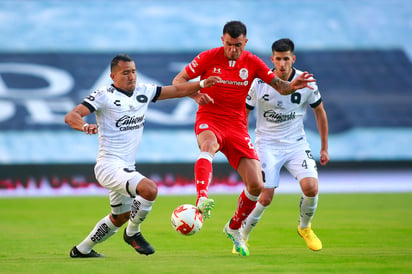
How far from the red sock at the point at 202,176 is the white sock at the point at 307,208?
5.30 ft

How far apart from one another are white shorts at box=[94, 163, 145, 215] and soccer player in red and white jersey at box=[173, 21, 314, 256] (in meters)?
1.08

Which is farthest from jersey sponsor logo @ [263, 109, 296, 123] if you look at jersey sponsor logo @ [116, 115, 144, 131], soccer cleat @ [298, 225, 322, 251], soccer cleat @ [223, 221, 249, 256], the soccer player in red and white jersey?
jersey sponsor logo @ [116, 115, 144, 131]

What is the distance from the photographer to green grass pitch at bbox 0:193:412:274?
7.73 m

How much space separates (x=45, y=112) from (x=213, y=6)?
23.3 feet

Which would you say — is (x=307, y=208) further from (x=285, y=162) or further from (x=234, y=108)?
(x=234, y=108)

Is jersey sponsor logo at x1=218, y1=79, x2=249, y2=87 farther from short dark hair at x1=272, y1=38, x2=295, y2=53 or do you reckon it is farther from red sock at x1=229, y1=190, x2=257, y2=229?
red sock at x1=229, y1=190, x2=257, y2=229

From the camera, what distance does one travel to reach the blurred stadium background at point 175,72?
20125mm

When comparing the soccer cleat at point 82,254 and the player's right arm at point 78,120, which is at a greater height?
the player's right arm at point 78,120

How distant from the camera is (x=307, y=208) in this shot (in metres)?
9.80

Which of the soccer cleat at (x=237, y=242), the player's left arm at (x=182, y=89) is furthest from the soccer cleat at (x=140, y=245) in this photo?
the player's left arm at (x=182, y=89)

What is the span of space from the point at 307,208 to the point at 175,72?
12.6m

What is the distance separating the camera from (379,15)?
25.0 m

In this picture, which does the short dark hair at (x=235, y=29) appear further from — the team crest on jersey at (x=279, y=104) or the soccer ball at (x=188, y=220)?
the soccer ball at (x=188, y=220)

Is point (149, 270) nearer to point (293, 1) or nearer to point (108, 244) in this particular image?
point (108, 244)
